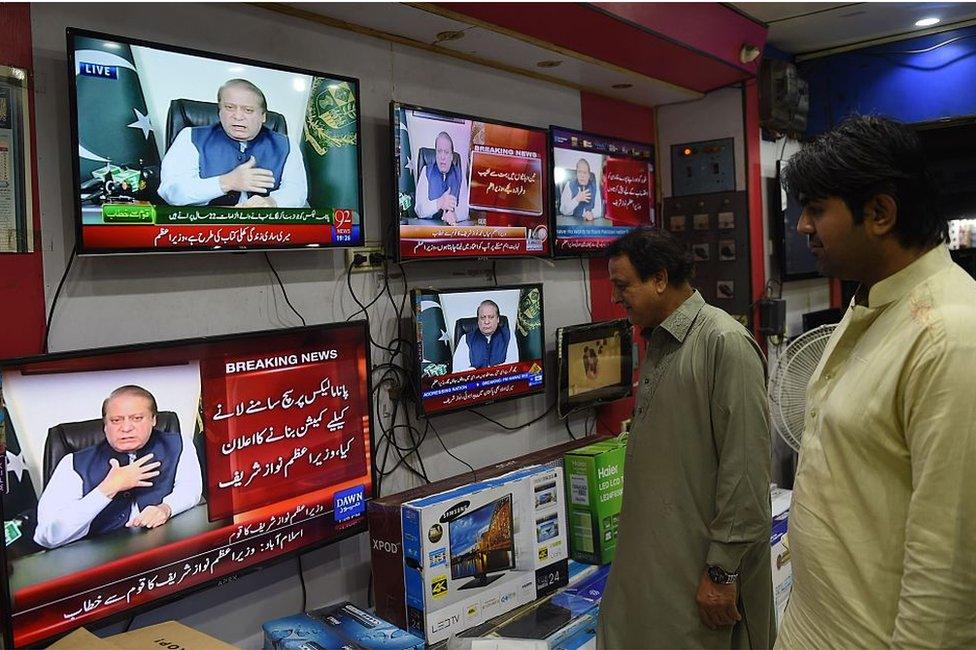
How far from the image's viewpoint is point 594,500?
114 inches

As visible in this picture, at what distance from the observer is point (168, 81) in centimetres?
197

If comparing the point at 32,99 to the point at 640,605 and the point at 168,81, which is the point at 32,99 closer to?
the point at 168,81

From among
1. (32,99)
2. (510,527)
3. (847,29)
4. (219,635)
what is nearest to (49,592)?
(219,635)

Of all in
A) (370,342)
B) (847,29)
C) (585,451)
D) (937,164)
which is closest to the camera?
(370,342)

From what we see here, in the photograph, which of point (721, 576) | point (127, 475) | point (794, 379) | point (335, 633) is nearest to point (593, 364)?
point (794, 379)

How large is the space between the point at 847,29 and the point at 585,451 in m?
2.84

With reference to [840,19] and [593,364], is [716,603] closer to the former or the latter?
[593,364]

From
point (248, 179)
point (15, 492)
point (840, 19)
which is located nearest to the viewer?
point (15, 492)

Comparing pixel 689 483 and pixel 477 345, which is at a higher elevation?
pixel 477 345

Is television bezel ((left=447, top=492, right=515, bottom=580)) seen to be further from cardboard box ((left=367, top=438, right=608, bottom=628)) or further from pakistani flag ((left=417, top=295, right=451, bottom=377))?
pakistani flag ((left=417, top=295, right=451, bottom=377))

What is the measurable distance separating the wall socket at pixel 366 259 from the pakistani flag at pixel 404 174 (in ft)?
0.49

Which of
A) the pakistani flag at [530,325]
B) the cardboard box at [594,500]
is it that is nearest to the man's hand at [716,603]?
the cardboard box at [594,500]

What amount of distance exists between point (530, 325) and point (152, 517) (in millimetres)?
1621

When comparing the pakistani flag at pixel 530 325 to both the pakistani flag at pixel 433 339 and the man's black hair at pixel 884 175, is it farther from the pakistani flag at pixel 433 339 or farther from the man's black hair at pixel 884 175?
the man's black hair at pixel 884 175
